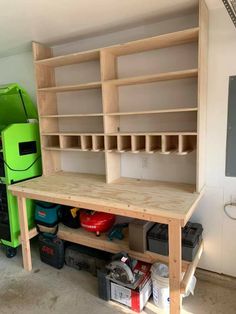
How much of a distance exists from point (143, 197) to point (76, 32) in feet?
5.47

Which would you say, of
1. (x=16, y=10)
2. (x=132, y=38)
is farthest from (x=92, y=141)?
(x=16, y=10)

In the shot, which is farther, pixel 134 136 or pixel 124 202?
pixel 134 136

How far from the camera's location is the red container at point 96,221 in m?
2.23

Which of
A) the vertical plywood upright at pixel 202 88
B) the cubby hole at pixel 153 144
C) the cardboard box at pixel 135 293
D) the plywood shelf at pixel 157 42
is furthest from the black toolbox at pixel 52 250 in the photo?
the plywood shelf at pixel 157 42

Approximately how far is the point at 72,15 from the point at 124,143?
3.76 ft

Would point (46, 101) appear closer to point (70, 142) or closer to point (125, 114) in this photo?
point (70, 142)

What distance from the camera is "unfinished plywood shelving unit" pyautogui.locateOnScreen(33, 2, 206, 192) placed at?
73.3 inches

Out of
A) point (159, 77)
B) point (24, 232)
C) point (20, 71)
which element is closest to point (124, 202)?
point (159, 77)

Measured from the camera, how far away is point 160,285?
1845mm

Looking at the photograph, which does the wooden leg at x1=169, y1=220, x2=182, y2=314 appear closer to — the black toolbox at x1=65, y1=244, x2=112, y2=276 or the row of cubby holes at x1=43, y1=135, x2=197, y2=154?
the row of cubby holes at x1=43, y1=135, x2=197, y2=154

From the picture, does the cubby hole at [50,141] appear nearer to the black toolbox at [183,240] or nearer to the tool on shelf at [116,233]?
the tool on shelf at [116,233]

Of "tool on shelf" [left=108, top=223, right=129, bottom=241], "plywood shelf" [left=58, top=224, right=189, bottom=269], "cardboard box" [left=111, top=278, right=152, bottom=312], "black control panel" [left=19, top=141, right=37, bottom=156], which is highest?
"black control panel" [left=19, top=141, right=37, bottom=156]

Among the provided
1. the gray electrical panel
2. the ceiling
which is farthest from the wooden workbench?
the ceiling

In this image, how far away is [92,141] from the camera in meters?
2.30
